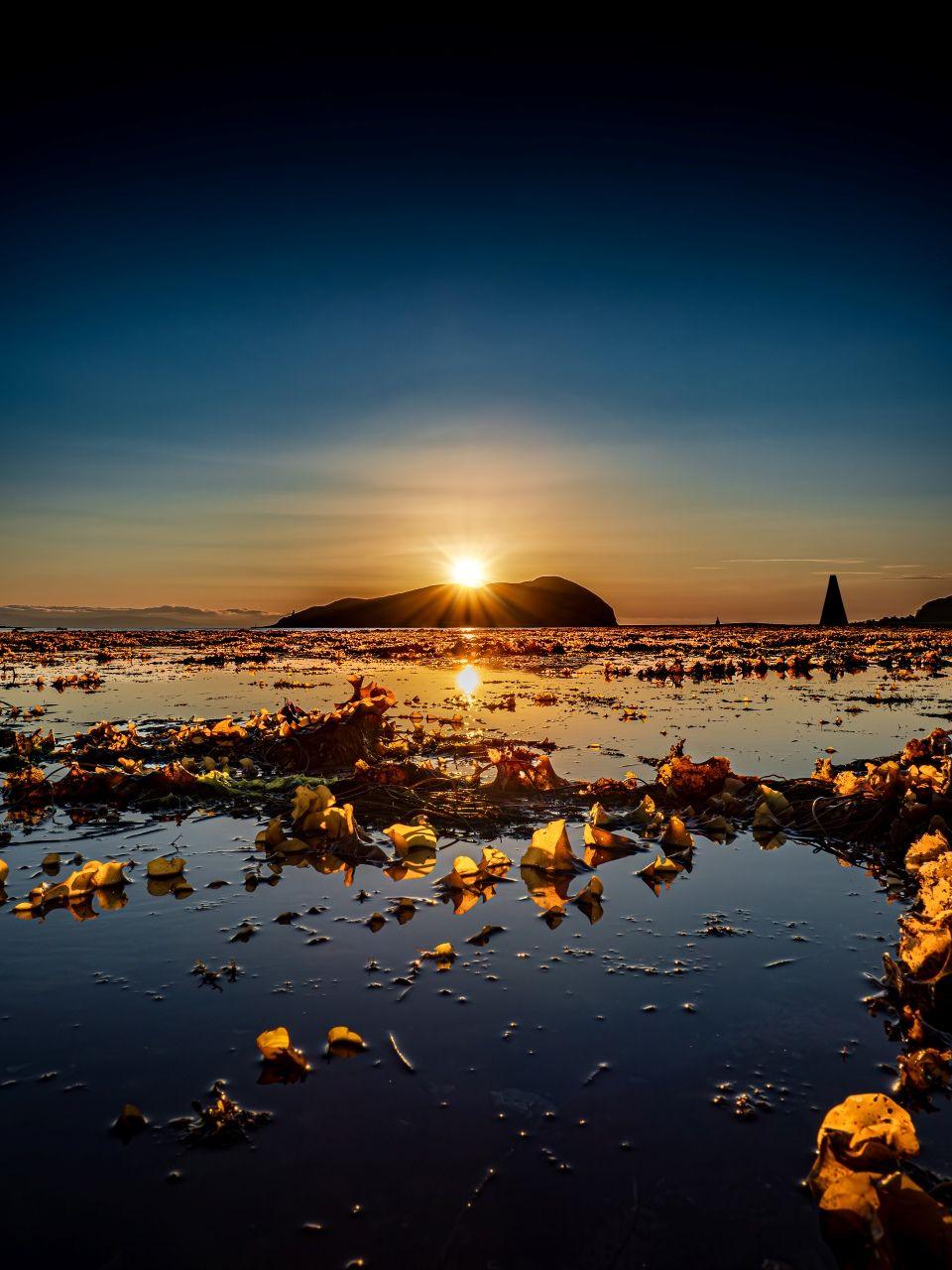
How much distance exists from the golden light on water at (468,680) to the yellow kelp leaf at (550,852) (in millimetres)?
8402

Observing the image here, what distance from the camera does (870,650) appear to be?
76.2 ft

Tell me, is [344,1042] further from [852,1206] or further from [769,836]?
[769,836]

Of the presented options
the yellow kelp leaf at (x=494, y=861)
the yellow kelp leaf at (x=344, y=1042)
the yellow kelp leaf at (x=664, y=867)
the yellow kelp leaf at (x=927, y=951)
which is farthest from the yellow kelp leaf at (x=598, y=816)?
the yellow kelp leaf at (x=344, y=1042)

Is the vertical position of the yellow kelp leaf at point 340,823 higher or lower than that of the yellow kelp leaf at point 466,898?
higher

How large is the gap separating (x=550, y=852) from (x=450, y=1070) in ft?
5.99

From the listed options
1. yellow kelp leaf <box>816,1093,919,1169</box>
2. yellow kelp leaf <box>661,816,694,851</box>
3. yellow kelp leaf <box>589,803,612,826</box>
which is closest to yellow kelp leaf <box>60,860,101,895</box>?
yellow kelp leaf <box>589,803,612,826</box>

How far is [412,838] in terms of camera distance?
4.19 meters

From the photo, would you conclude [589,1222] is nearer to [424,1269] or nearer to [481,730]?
[424,1269]

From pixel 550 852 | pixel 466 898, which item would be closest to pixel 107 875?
pixel 466 898

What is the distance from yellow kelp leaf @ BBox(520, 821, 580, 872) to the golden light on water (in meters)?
8.40

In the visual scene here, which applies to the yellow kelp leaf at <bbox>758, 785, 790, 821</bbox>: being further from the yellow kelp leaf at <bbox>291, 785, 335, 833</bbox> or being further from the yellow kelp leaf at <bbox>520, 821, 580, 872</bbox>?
the yellow kelp leaf at <bbox>291, 785, 335, 833</bbox>

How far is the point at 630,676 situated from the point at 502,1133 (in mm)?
14422

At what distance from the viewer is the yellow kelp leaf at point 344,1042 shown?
218 centimetres

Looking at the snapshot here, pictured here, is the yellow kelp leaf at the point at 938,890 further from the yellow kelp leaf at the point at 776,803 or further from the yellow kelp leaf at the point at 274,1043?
the yellow kelp leaf at the point at 274,1043
